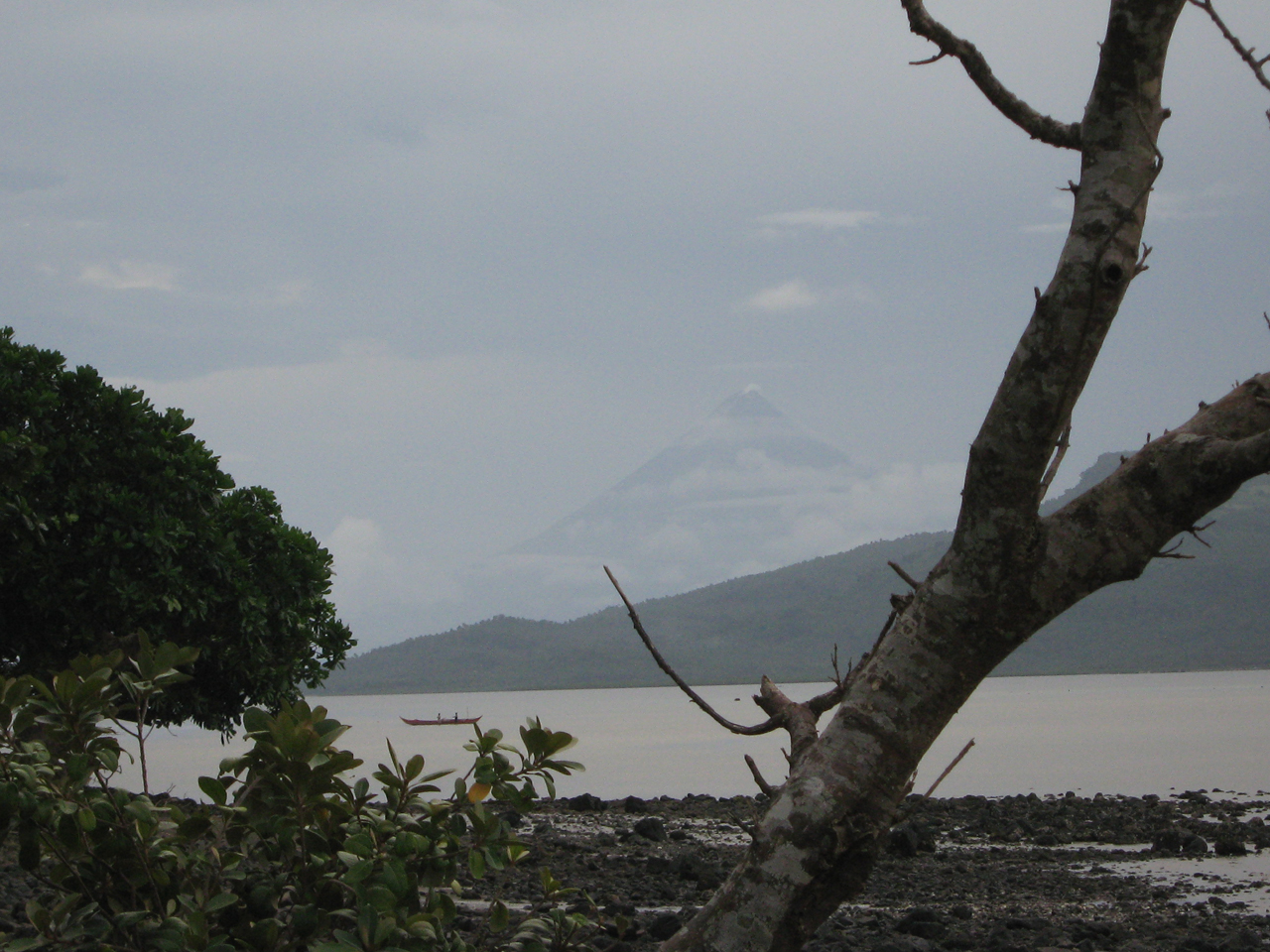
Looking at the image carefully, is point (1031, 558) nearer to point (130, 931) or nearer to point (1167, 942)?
point (130, 931)

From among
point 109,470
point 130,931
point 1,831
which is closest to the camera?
point 1,831

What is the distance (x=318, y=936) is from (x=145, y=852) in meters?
0.60

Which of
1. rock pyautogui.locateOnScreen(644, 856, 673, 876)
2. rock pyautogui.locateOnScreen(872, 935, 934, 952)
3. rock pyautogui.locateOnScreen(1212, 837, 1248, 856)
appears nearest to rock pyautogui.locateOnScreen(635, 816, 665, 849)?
rock pyautogui.locateOnScreen(644, 856, 673, 876)

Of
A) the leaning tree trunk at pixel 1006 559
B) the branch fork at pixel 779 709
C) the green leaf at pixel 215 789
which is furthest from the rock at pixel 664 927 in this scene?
the green leaf at pixel 215 789

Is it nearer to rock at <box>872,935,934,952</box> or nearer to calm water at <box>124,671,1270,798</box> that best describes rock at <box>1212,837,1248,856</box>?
calm water at <box>124,671,1270,798</box>

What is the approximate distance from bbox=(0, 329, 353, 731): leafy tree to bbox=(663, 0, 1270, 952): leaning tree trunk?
11127 mm

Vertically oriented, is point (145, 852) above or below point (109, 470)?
below

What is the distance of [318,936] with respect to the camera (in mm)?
3408

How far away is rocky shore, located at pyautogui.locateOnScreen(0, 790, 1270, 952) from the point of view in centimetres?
895

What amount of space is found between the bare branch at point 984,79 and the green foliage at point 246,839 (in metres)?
2.69

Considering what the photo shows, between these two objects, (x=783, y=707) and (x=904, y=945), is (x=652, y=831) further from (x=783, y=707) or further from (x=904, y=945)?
(x=783, y=707)

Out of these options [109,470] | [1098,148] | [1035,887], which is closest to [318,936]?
[1098,148]

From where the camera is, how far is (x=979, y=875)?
43.8ft

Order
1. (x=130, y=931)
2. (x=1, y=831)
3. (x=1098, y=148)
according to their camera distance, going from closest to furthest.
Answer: (x=1, y=831) → (x=130, y=931) → (x=1098, y=148)
